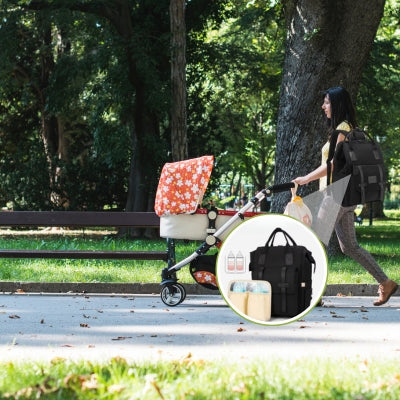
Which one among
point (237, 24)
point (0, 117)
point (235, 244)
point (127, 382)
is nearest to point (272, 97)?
point (237, 24)

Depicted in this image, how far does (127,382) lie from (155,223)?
751cm

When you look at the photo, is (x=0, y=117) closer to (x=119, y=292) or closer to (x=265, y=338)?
(x=119, y=292)

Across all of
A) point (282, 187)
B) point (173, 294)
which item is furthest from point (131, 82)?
point (282, 187)

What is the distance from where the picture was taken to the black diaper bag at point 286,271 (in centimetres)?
595

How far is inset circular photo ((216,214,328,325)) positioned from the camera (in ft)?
19.6

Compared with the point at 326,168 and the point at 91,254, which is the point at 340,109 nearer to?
the point at 326,168

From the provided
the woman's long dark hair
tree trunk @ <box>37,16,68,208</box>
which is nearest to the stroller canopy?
the woman's long dark hair

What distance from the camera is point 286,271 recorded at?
19.6ft

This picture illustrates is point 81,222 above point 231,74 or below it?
below

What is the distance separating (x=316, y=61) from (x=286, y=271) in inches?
364

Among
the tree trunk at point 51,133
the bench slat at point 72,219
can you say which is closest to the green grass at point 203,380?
the bench slat at point 72,219

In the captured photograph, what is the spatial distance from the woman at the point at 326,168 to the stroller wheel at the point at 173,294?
1844 mm

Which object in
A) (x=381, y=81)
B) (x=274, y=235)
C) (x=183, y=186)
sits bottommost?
(x=274, y=235)

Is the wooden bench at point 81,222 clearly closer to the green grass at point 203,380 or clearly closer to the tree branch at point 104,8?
the green grass at point 203,380
